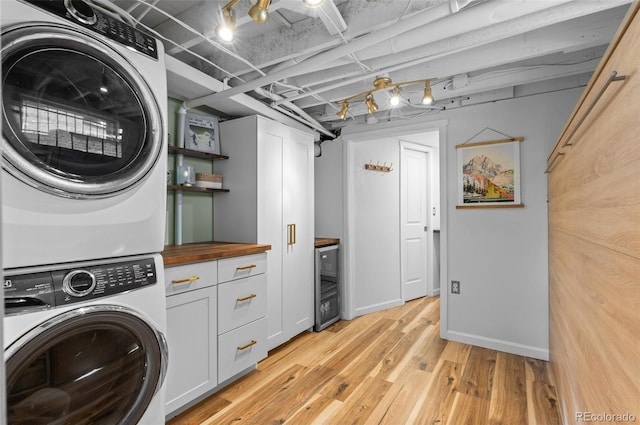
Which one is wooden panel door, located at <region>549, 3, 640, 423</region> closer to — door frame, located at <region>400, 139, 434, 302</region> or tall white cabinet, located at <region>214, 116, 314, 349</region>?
tall white cabinet, located at <region>214, 116, 314, 349</region>

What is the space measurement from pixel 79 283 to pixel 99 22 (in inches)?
40.3

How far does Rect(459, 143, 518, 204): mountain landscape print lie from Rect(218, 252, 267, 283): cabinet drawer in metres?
1.84

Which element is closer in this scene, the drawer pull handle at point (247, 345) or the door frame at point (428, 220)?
the drawer pull handle at point (247, 345)

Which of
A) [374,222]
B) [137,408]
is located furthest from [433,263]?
[137,408]

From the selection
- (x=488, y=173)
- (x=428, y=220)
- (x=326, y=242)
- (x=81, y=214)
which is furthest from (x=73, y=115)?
(x=428, y=220)

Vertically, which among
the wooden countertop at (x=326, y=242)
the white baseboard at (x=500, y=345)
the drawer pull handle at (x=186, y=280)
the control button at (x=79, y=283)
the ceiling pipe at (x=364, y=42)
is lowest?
the white baseboard at (x=500, y=345)

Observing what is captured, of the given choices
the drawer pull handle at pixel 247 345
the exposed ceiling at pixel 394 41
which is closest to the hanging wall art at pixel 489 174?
the exposed ceiling at pixel 394 41

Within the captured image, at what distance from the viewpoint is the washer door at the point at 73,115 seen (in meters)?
1.04

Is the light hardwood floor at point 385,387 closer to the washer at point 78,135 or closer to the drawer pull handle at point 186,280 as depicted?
the drawer pull handle at point 186,280

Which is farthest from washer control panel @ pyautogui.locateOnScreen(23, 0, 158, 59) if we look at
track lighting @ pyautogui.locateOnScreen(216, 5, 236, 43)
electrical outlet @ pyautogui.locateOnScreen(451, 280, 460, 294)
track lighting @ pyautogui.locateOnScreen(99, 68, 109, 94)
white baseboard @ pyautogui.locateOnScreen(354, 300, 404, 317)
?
white baseboard @ pyautogui.locateOnScreen(354, 300, 404, 317)

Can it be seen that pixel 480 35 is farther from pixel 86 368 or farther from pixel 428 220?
pixel 428 220

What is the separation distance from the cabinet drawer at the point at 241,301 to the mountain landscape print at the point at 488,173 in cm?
191

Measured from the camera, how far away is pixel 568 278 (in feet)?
5.12

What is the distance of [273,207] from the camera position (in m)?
2.66
